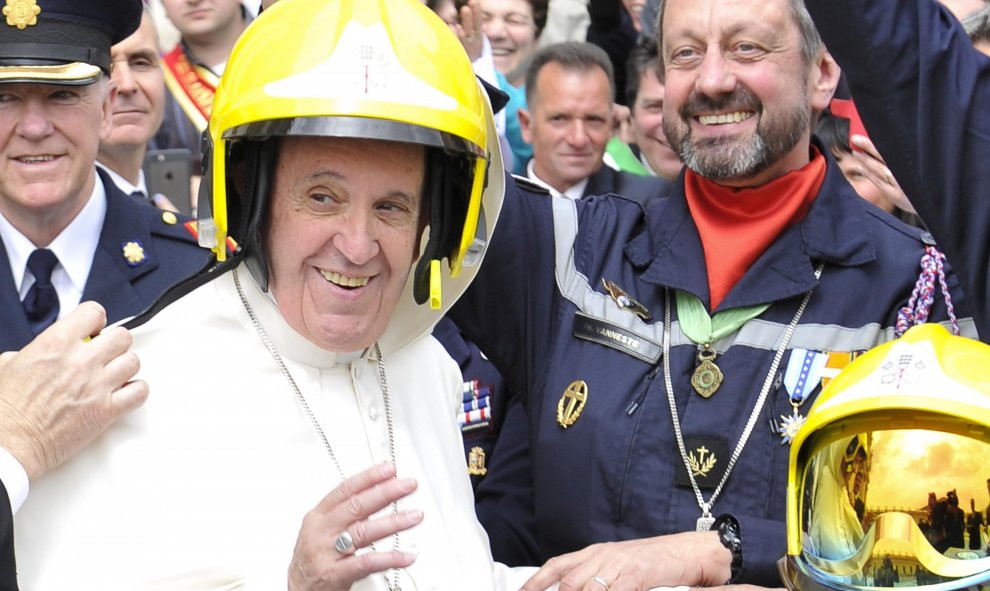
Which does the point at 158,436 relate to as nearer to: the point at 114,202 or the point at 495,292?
the point at 495,292

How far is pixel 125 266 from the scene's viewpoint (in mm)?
4469

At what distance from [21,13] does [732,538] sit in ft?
7.58

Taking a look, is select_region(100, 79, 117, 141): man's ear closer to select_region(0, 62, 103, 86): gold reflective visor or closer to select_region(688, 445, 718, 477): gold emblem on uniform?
select_region(0, 62, 103, 86): gold reflective visor

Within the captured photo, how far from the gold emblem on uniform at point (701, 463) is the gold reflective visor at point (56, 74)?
192cm

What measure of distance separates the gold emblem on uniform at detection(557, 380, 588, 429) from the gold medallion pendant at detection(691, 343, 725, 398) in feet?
0.89

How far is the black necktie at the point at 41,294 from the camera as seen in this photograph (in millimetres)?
4312

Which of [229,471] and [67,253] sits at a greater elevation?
[67,253]

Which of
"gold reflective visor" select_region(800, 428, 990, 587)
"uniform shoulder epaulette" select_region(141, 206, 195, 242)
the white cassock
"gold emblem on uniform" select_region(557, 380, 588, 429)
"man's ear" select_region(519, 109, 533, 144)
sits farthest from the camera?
"man's ear" select_region(519, 109, 533, 144)

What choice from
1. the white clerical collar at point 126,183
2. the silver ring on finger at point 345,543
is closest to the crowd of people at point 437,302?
the silver ring on finger at point 345,543

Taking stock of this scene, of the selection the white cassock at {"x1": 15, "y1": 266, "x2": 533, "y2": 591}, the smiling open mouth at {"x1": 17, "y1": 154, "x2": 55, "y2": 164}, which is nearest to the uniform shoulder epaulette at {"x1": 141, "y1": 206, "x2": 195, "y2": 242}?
the smiling open mouth at {"x1": 17, "y1": 154, "x2": 55, "y2": 164}

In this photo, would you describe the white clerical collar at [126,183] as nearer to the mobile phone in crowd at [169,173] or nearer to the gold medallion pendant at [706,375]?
the mobile phone in crowd at [169,173]

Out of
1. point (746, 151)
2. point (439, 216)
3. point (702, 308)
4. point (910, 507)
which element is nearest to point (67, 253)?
point (439, 216)

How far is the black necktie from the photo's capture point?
431 cm

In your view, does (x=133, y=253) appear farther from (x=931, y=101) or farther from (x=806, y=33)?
(x=931, y=101)
